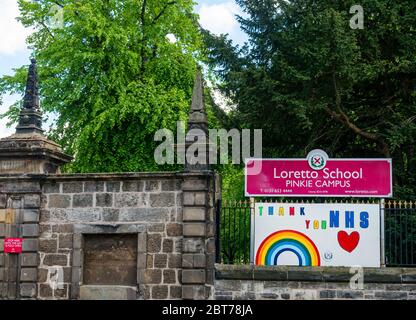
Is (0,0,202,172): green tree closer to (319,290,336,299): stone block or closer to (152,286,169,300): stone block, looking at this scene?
(152,286,169,300): stone block

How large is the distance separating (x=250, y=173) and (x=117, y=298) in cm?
351

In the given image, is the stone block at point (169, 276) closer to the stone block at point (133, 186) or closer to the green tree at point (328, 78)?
the stone block at point (133, 186)

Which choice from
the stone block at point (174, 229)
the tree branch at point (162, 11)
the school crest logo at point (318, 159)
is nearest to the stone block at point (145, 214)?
the stone block at point (174, 229)

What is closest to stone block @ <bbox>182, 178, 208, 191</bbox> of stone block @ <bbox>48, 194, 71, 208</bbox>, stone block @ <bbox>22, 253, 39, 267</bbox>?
stone block @ <bbox>48, 194, 71, 208</bbox>

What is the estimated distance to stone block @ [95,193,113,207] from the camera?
422 inches

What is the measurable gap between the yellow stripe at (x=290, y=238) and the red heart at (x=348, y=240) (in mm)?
536

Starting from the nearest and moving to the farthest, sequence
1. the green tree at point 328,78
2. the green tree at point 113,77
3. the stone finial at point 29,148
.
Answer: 1. the stone finial at point 29,148
2. the green tree at point 328,78
3. the green tree at point 113,77

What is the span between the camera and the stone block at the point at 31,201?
10930mm

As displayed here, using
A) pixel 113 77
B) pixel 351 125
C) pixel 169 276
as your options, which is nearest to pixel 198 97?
pixel 169 276

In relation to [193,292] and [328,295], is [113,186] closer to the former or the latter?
[193,292]

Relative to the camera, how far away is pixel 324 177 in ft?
35.4

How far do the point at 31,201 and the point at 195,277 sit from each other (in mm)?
3603

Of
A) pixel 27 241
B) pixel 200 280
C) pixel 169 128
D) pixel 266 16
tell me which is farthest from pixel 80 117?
pixel 200 280

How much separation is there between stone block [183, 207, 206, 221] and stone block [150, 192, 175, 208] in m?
0.34
